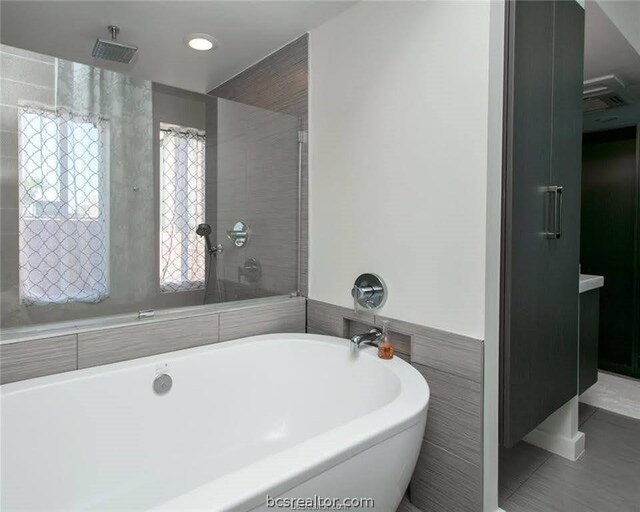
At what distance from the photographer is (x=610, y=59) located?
2418 mm

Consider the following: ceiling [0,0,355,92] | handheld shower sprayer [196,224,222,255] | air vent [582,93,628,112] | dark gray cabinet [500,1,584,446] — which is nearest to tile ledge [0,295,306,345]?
handheld shower sprayer [196,224,222,255]

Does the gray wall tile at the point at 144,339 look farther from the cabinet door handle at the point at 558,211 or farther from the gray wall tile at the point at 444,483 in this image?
the cabinet door handle at the point at 558,211

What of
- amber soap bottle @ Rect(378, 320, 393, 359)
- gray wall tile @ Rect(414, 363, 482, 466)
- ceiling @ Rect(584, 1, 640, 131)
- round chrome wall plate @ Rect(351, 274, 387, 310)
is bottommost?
gray wall tile @ Rect(414, 363, 482, 466)

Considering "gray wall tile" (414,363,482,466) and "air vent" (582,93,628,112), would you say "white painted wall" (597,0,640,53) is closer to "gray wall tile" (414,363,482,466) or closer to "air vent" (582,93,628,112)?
"air vent" (582,93,628,112)

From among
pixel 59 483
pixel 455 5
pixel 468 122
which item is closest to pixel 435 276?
pixel 468 122

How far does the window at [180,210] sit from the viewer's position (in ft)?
6.33

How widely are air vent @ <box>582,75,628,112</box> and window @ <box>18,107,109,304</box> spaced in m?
3.16

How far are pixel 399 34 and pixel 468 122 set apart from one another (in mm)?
567

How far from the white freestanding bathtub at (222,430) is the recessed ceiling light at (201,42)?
1708mm

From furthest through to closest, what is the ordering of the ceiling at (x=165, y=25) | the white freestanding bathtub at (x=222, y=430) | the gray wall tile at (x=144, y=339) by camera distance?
the ceiling at (x=165, y=25)
the gray wall tile at (x=144, y=339)
the white freestanding bathtub at (x=222, y=430)

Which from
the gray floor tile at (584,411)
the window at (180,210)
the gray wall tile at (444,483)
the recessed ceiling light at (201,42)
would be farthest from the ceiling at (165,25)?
the gray floor tile at (584,411)

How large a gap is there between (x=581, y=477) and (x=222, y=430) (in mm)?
1628

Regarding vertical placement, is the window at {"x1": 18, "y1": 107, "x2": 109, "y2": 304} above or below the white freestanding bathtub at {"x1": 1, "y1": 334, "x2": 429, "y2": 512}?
above

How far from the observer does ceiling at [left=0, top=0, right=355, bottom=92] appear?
1.89 metres
